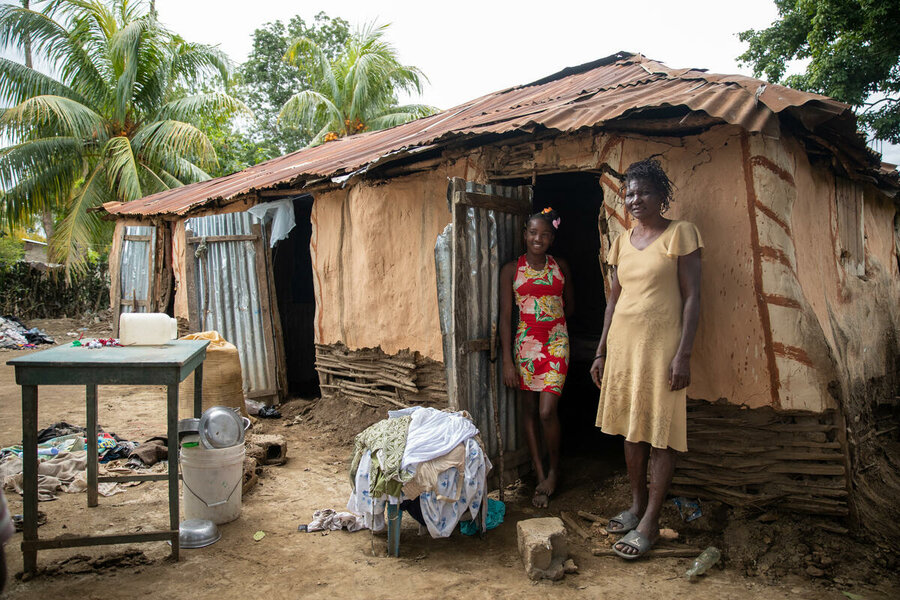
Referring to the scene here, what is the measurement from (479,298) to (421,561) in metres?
1.65

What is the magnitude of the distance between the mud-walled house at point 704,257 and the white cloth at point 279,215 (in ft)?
0.16

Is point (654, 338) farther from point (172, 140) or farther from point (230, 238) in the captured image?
point (172, 140)

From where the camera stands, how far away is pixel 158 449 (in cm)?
459

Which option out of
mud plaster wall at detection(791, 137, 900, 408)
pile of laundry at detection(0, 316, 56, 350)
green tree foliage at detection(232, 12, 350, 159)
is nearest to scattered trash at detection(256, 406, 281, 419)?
mud plaster wall at detection(791, 137, 900, 408)

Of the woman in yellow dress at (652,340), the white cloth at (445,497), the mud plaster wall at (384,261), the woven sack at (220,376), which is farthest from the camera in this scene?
the woven sack at (220,376)

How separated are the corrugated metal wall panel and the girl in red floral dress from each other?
7.04 m

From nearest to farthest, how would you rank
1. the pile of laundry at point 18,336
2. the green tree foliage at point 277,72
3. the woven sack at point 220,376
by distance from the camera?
the woven sack at point 220,376 < the pile of laundry at point 18,336 < the green tree foliage at point 277,72

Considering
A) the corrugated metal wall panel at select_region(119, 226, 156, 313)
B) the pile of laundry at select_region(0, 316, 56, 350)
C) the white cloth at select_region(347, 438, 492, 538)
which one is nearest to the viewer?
the white cloth at select_region(347, 438, 492, 538)

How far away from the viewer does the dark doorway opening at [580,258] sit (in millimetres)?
6000

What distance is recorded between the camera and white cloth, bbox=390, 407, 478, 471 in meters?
3.07

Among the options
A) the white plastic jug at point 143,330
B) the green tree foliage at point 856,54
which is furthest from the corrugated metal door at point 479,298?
the green tree foliage at point 856,54

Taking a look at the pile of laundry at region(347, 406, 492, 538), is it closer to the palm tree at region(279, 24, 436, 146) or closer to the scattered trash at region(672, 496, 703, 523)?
the scattered trash at region(672, 496, 703, 523)

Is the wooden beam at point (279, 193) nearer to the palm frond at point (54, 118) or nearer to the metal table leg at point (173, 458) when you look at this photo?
the metal table leg at point (173, 458)

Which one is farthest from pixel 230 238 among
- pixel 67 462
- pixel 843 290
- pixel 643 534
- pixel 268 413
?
pixel 843 290
